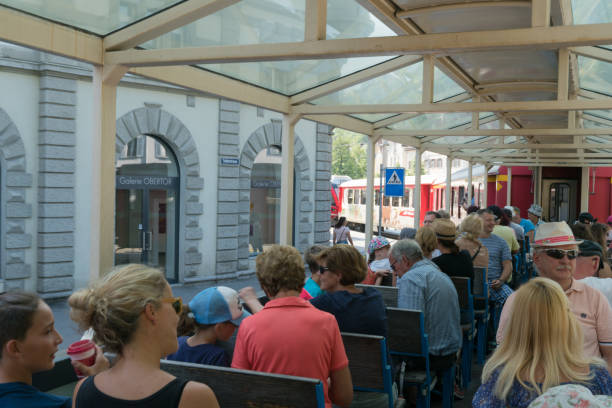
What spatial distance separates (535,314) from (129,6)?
15.9ft

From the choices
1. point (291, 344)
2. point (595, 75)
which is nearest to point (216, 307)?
point (291, 344)

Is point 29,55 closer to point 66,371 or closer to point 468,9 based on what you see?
point 468,9

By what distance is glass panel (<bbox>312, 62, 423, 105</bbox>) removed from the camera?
9711 millimetres

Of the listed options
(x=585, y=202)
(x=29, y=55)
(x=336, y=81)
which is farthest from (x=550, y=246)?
(x=585, y=202)

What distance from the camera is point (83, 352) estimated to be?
242cm

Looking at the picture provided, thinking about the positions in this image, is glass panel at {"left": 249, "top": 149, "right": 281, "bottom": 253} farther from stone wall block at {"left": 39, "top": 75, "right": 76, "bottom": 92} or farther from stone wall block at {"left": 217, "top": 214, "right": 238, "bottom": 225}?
stone wall block at {"left": 39, "top": 75, "right": 76, "bottom": 92}

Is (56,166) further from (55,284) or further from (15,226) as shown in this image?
(55,284)

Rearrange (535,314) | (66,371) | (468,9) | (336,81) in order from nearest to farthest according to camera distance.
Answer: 1. (535,314)
2. (66,371)
3. (468,9)
4. (336,81)

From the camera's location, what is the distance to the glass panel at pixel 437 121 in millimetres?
13144

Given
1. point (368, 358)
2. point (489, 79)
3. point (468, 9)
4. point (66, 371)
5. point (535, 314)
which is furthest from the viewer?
point (489, 79)

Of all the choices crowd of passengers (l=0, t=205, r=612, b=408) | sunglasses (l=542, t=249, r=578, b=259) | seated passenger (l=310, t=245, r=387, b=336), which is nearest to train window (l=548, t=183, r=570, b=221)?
crowd of passengers (l=0, t=205, r=612, b=408)

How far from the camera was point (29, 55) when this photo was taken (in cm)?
1043

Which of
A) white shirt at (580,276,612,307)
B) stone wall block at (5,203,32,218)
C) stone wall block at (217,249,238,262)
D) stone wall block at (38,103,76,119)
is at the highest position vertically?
stone wall block at (38,103,76,119)

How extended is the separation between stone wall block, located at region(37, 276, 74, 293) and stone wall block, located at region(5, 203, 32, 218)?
119 centimetres
